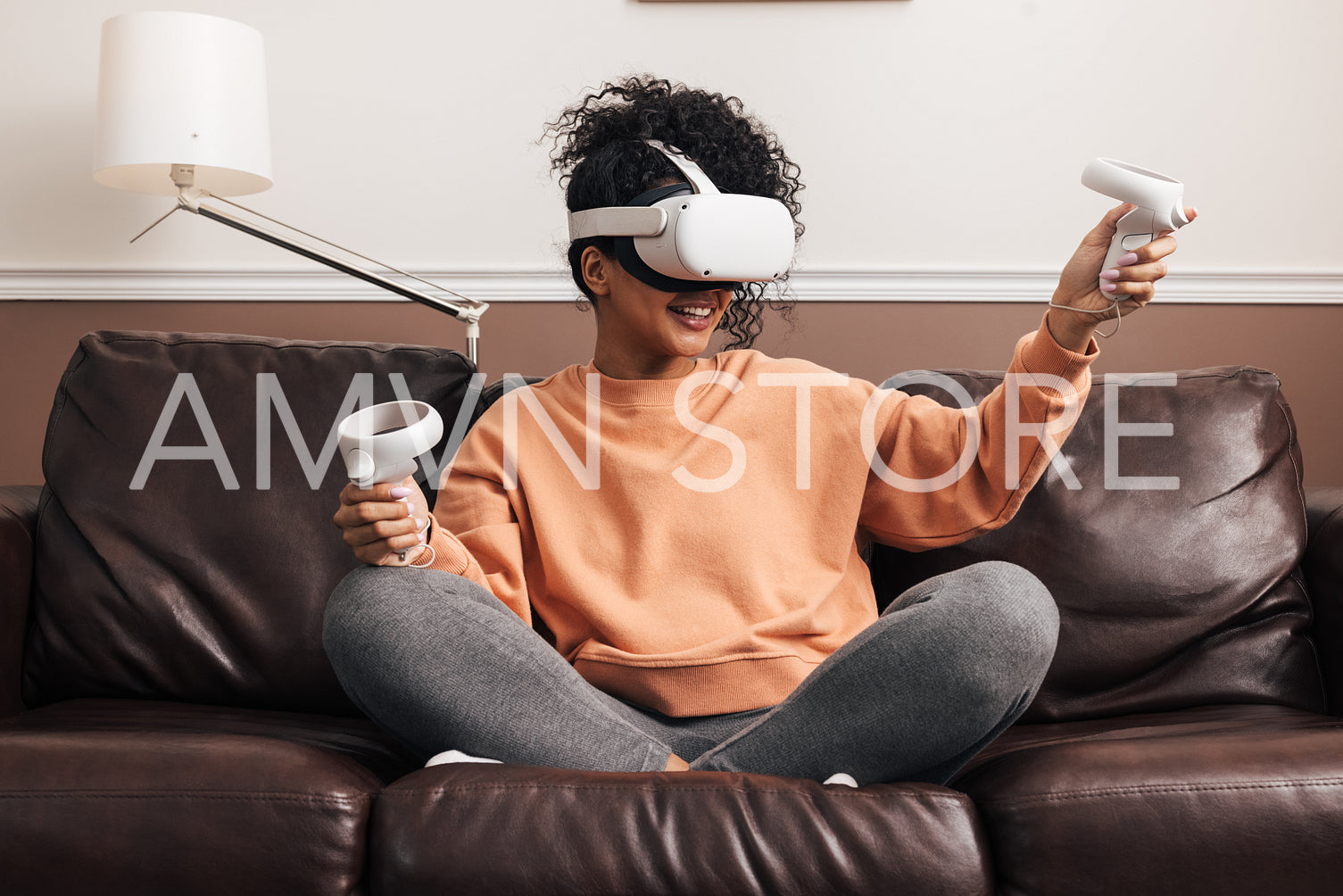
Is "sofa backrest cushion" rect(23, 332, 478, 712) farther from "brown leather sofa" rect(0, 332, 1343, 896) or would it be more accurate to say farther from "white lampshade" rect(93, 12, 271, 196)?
"white lampshade" rect(93, 12, 271, 196)

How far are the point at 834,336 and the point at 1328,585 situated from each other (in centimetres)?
92

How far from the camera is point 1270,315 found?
1.94 meters

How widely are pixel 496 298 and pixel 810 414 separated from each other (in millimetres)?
875

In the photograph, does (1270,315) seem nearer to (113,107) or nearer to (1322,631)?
(1322,631)

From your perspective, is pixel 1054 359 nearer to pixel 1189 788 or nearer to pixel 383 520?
pixel 1189 788

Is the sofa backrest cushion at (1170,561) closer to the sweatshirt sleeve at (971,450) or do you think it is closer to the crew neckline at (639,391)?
the sweatshirt sleeve at (971,450)

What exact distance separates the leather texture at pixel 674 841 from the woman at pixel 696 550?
10 cm

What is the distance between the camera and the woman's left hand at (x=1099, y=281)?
1012 mm

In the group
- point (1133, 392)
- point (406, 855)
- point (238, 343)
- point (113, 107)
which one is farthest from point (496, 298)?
point (406, 855)

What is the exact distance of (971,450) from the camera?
1.21 m

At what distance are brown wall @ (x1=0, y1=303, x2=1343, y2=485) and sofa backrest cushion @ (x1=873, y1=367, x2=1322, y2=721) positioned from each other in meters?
0.57

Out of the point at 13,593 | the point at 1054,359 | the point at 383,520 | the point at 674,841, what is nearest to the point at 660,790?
the point at 674,841

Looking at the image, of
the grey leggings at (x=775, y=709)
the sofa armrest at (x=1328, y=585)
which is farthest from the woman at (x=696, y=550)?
the sofa armrest at (x=1328, y=585)

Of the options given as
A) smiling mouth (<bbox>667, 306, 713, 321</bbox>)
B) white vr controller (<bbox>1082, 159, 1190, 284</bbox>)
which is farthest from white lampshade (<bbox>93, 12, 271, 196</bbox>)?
white vr controller (<bbox>1082, 159, 1190, 284</bbox>)
